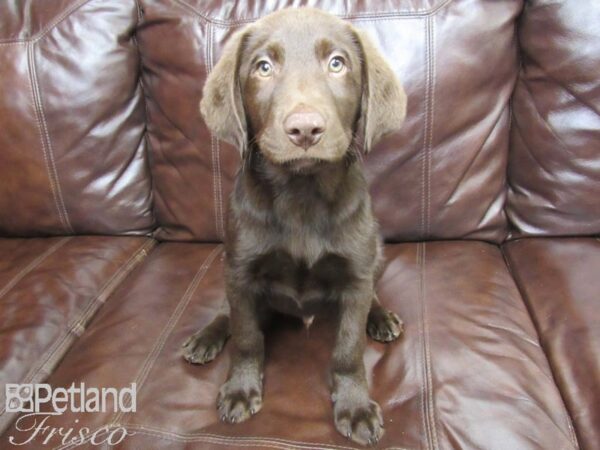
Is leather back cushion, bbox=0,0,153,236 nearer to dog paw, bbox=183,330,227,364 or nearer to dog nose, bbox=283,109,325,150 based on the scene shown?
dog paw, bbox=183,330,227,364

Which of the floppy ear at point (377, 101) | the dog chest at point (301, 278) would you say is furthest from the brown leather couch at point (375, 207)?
the floppy ear at point (377, 101)

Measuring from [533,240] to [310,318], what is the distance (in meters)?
0.89

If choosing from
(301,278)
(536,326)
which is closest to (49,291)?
(301,278)

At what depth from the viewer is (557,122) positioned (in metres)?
1.67

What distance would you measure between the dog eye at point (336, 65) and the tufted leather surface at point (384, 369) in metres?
0.73

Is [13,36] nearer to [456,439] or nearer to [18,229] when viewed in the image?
[18,229]

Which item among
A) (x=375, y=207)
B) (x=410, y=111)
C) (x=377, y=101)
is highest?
(x=377, y=101)

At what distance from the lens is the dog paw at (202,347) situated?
1.34 m

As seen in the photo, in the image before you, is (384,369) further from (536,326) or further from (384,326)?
(536,326)

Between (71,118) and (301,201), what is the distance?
3.54ft

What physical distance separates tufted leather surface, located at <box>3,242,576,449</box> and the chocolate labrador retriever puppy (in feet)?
0.20

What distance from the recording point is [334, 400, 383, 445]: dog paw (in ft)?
3.59

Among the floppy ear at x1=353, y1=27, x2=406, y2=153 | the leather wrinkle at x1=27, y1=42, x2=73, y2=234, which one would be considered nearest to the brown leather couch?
the leather wrinkle at x1=27, y1=42, x2=73, y2=234

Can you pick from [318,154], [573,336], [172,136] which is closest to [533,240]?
[573,336]
